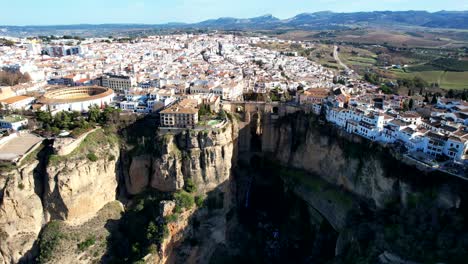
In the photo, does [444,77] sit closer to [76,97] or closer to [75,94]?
[76,97]

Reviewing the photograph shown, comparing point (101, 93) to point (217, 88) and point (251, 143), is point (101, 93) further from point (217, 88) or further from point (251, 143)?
point (251, 143)

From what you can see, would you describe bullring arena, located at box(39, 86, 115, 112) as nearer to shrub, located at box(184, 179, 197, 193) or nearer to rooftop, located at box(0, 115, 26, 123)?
rooftop, located at box(0, 115, 26, 123)

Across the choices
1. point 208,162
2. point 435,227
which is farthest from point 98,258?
point 435,227

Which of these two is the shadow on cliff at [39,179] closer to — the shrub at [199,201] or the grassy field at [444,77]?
the shrub at [199,201]

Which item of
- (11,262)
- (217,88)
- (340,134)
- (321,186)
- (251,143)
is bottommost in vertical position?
(11,262)

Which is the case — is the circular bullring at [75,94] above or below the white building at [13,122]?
above

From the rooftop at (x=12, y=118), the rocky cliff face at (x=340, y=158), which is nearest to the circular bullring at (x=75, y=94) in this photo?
the rooftop at (x=12, y=118)
